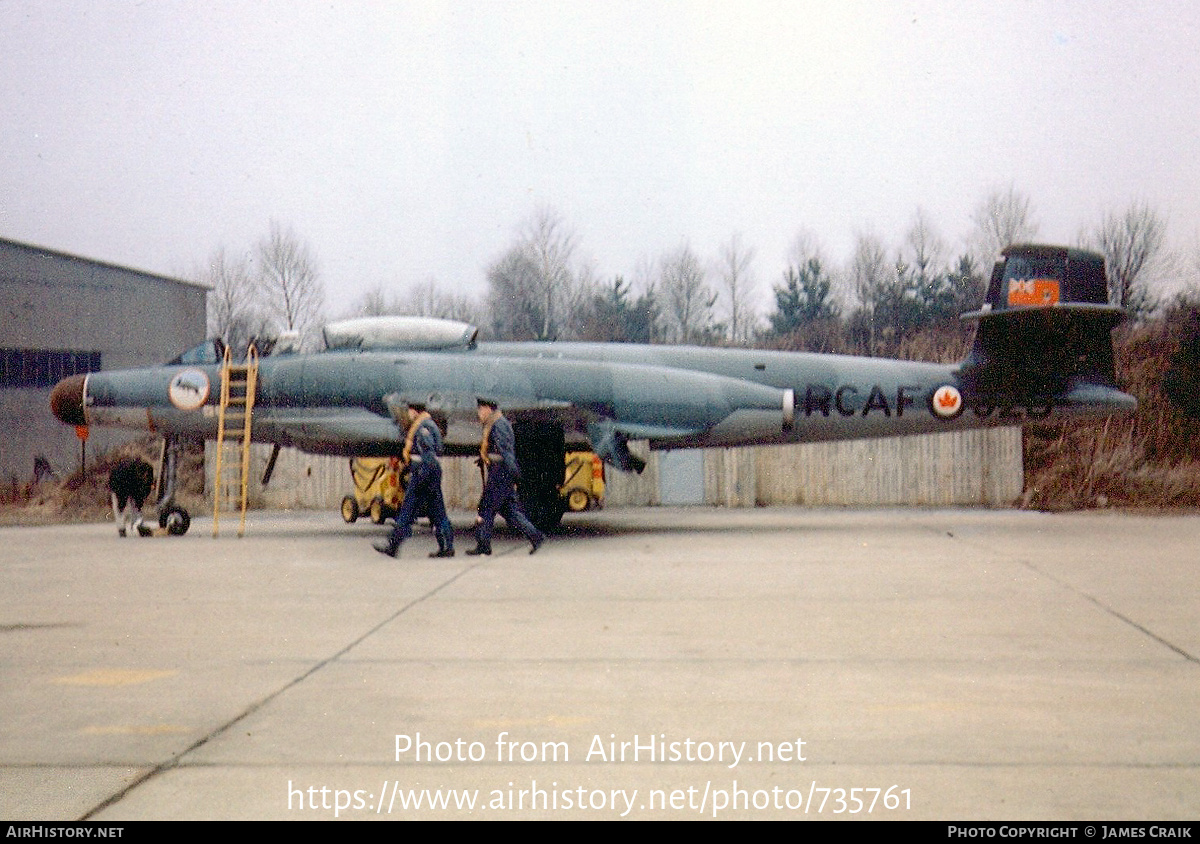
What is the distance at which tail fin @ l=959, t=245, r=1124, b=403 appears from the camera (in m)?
14.8

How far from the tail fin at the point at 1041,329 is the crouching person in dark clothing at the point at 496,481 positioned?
7146mm

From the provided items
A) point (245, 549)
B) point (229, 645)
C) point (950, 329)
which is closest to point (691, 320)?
point (950, 329)

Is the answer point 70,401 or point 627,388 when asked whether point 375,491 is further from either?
point 627,388

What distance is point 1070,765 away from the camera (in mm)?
3916

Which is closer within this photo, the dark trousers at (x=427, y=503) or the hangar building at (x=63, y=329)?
the dark trousers at (x=427, y=503)

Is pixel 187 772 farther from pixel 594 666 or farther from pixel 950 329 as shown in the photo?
pixel 950 329

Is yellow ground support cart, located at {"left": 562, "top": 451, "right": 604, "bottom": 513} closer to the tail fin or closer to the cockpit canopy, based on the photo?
the cockpit canopy

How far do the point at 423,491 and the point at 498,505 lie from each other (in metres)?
0.86

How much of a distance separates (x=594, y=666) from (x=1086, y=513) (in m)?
16.2

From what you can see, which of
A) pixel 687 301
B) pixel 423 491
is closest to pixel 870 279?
pixel 687 301

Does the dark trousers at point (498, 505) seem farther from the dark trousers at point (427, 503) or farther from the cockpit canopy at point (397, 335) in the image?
the cockpit canopy at point (397, 335)

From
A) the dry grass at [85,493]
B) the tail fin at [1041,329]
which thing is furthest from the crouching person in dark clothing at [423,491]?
the dry grass at [85,493]

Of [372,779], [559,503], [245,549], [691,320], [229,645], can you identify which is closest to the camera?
[372,779]

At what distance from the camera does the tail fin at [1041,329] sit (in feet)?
48.7
